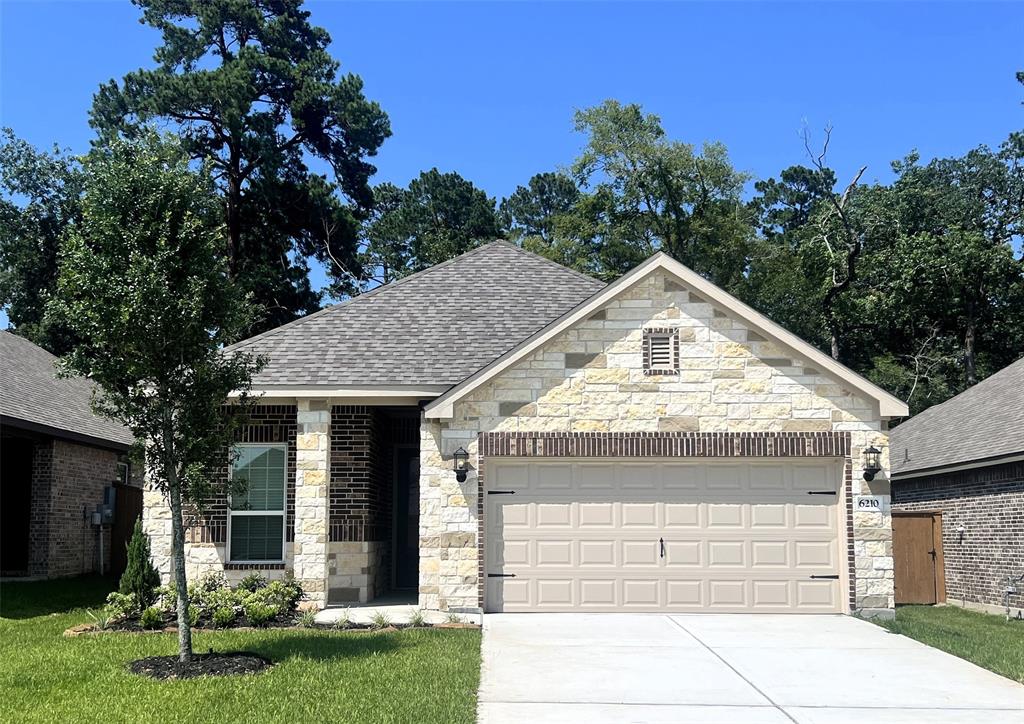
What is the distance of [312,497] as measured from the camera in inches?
564

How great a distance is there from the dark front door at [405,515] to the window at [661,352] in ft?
18.0

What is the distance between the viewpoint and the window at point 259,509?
15.1 m

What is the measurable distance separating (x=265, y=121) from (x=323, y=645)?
30.0 m

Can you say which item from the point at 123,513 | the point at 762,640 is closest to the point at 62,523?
the point at 123,513

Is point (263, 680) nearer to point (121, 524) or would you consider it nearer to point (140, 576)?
point (140, 576)

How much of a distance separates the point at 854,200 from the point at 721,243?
572 cm

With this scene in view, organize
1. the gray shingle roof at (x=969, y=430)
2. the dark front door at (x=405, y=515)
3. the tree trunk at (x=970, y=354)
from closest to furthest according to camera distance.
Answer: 1. the gray shingle roof at (x=969, y=430)
2. the dark front door at (x=405, y=515)
3. the tree trunk at (x=970, y=354)

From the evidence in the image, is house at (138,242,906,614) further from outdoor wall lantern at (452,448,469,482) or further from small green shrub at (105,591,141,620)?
small green shrub at (105,591,141,620)

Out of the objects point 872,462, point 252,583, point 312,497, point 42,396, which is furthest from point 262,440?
point 872,462

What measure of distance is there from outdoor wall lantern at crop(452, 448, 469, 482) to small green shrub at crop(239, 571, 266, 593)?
3206 millimetres

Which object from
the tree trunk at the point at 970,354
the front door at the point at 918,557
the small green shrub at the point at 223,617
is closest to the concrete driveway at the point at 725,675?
the small green shrub at the point at 223,617

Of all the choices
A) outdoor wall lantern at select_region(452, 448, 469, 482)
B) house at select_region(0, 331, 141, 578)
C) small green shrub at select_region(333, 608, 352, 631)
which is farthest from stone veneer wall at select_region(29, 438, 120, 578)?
outdoor wall lantern at select_region(452, 448, 469, 482)

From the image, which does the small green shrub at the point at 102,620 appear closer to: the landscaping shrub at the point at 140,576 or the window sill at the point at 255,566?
the landscaping shrub at the point at 140,576

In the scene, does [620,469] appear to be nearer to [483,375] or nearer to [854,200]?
[483,375]
